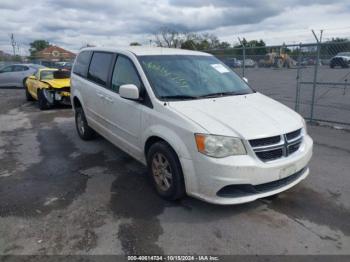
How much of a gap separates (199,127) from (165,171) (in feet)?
2.64

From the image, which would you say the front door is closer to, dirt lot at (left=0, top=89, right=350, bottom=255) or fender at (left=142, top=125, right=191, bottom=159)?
fender at (left=142, top=125, right=191, bottom=159)

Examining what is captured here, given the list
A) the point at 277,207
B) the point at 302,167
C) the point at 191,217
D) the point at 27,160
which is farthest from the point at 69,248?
the point at 27,160

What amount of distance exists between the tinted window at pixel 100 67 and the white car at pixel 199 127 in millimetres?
36

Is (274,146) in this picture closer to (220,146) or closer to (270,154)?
(270,154)

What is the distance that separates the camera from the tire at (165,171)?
3.50 meters

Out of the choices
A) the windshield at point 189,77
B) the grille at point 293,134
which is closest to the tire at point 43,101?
the windshield at point 189,77

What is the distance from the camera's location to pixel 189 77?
14.1 ft

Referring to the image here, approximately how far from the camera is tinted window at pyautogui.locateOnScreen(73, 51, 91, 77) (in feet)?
19.9

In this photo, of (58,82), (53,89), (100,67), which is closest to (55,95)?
(53,89)

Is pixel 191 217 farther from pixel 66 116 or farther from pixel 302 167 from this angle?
pixel 66 116

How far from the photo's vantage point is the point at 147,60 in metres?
4.34

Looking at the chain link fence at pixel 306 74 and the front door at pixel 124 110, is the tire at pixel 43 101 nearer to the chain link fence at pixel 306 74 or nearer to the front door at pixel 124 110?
the chain link fence at pixel 306 74

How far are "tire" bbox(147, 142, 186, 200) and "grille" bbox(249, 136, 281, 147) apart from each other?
83 centimetres

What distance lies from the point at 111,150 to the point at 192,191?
285 cm
